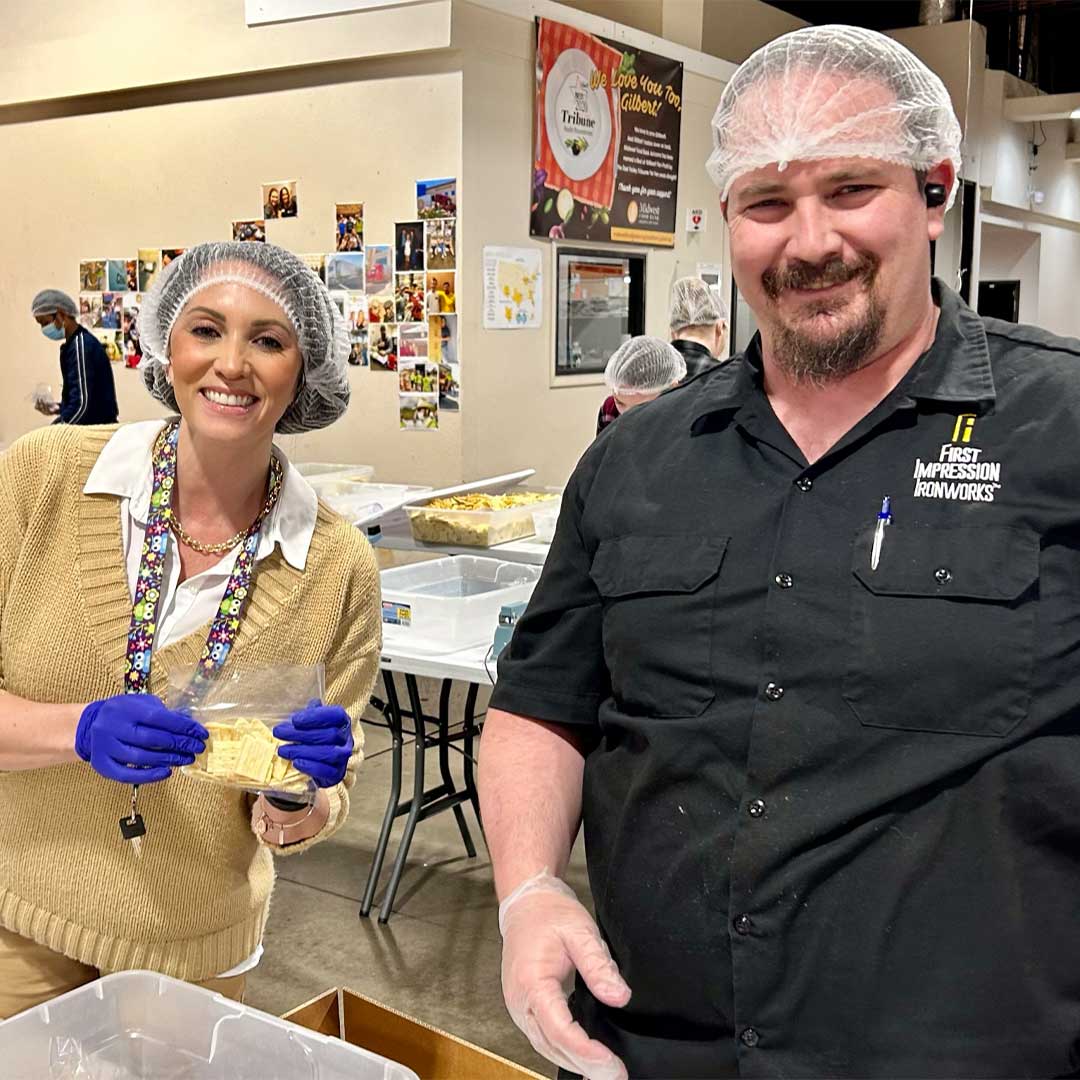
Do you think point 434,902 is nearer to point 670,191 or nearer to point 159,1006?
point 159,1006

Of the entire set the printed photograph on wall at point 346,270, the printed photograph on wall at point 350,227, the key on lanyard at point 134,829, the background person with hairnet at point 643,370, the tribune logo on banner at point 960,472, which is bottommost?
the key on lanyard at point 134,829

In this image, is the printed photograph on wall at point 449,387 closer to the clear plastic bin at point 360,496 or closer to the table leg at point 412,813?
the clear plastic bin at point 360,496

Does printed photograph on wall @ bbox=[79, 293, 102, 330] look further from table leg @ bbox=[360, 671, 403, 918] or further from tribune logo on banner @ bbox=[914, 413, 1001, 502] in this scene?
tribune logo on banner @ bbox=[914, 413, 1001, 502]

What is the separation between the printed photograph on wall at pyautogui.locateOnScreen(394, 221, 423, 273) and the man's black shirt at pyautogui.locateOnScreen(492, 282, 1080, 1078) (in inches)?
199

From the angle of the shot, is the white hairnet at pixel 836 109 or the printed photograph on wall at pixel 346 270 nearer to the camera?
the white hairnet at pixel 836 109

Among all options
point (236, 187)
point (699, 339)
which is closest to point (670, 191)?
point (699, 339)

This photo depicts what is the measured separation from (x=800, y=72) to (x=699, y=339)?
465 cm

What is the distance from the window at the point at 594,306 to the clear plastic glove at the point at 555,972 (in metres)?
5.60

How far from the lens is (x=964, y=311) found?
4.38 feet

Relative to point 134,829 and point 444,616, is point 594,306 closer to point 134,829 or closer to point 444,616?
point 444,616

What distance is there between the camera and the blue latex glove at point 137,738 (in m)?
1.47

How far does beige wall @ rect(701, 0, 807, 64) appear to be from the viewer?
7750 mm

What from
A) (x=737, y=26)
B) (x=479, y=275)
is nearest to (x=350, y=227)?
(x=479, y=275)

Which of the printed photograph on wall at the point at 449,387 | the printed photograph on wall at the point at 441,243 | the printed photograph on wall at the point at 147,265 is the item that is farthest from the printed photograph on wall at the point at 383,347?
the printed photograph on wall at the point at 147,265
